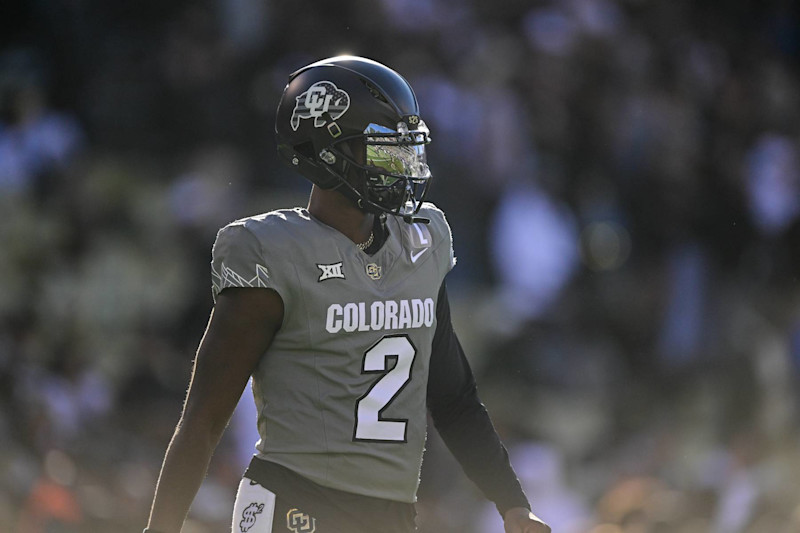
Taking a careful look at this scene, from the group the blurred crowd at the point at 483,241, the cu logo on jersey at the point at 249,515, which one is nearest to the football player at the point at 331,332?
the cu logo on jersey at the point at 249,515

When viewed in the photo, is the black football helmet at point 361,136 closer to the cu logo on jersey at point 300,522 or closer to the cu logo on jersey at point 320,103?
the cu logo on jersey at point 320,103

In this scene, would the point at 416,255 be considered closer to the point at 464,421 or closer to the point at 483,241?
the point at 464,421

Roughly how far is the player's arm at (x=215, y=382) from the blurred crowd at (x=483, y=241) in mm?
4898

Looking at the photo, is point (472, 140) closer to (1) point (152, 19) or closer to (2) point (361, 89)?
(1) point (152, 19)

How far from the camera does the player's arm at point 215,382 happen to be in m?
2.93

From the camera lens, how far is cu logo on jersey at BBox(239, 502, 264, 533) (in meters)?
3.03

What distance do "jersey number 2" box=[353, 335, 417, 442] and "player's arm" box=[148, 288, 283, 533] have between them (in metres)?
0.28

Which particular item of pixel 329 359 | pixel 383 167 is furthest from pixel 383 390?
pixel 383 167

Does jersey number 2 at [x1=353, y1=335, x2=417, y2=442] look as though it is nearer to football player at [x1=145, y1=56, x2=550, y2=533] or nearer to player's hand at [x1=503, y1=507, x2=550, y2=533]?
football player at [x1=145, y1=56, x2=550, y2=533]

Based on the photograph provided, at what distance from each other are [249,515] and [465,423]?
72cm

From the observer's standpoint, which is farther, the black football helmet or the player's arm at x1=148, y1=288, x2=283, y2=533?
the black football helmet

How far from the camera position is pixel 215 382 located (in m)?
2.97

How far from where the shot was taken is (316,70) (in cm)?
333

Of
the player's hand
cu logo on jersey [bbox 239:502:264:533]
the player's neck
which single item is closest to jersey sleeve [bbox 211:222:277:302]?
the player's neck
